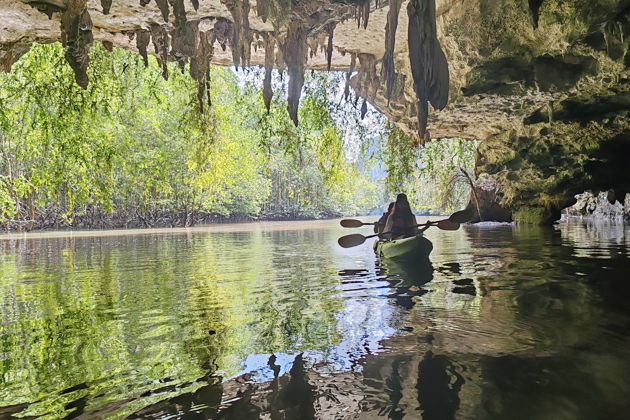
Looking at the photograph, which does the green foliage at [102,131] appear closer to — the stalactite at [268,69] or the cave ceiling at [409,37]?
the cave ceiling at [409,37]

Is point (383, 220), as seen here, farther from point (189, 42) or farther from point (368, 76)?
point (189, 42)

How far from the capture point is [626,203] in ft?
65.0

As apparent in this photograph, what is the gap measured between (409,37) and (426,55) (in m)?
0.26

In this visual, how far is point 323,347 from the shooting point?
10.7 feet

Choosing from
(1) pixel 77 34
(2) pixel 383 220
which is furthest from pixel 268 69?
(2) pixel 383 220

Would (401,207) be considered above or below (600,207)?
above

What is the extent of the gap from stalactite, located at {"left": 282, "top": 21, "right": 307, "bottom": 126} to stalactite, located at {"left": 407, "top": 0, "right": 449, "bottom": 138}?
2249mm

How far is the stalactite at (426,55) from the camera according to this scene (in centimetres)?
444

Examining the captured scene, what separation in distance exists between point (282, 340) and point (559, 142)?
392 inches

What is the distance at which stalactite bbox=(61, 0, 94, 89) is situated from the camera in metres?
5.47

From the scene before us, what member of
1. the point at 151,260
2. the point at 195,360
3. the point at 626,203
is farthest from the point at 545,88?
the point at 626,203

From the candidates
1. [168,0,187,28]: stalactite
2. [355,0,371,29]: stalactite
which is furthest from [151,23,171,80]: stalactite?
[355,0,371,29]: stalactite

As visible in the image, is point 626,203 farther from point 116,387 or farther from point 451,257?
point 116,387

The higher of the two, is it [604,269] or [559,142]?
[559,142]
